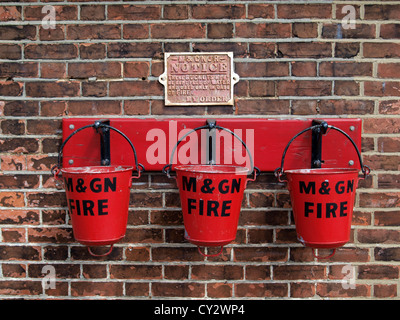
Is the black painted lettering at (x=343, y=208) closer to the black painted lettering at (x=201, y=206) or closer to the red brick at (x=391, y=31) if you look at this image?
the black painted lettering at (x=201, y=206)

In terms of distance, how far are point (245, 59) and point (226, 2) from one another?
26 cm

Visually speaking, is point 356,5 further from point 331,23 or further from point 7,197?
point 7,197

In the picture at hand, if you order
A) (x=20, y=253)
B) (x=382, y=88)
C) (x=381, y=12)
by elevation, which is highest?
(x=381, y=12)

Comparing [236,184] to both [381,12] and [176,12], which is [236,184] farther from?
[381,12]

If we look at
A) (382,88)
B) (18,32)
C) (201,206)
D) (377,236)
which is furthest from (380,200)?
(18,32)

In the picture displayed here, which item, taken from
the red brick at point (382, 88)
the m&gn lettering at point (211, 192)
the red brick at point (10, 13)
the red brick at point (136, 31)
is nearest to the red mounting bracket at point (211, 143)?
the red brick at point (382, 88)

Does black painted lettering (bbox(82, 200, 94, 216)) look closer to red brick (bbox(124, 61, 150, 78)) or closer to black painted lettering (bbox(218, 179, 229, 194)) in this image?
black painted lettering (bbox(218, 179, 229, 194))

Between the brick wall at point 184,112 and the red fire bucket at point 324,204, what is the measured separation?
269 millimetres

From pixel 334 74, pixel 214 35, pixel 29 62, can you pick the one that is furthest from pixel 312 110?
pixel 29 62

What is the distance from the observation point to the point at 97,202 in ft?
4.35

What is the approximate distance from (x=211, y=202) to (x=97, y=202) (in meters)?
0.41

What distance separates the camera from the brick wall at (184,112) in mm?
1584

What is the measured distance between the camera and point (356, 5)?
A: 62.0 inches

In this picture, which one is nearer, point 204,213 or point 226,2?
point 204,213
